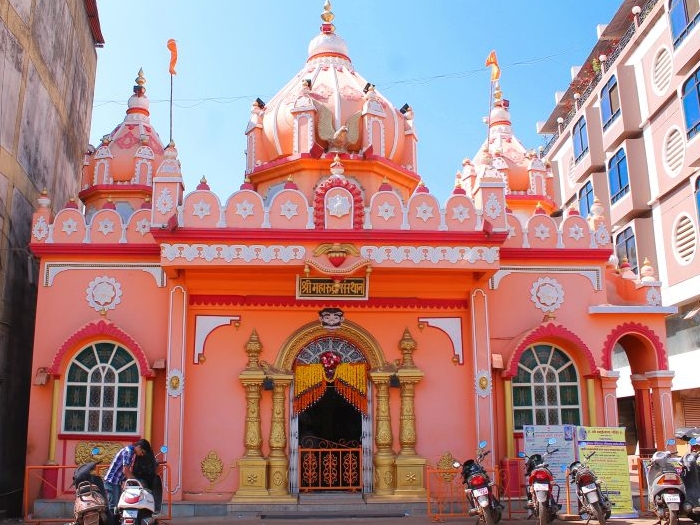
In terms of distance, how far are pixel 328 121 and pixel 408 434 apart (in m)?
6.38

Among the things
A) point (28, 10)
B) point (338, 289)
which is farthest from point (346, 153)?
point (28, 10)

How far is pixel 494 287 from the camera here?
13.0 meters

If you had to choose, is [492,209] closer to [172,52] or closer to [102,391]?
[102,391]

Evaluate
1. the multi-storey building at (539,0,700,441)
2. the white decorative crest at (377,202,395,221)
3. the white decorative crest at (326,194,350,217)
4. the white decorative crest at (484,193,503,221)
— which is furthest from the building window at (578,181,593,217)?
the white decorative crest at (326,194,350,217)

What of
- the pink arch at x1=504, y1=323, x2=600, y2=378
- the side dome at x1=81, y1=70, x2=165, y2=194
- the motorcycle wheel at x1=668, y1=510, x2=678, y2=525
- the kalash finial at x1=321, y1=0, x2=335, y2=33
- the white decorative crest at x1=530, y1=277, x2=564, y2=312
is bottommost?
the motorcycle wheel at x1=668, y1=510, x2=678, y2=525

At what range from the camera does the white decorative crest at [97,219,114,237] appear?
12672 millimetres

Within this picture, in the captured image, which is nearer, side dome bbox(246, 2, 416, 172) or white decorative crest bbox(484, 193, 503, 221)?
white decorative crest bbox(484, 193, 503, 221)

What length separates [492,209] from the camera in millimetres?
12312

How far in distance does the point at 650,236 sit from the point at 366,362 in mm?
14820

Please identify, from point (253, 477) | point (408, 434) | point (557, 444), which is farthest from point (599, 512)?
point (253, 477)

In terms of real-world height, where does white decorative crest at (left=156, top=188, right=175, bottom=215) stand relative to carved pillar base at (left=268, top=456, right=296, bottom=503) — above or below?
above

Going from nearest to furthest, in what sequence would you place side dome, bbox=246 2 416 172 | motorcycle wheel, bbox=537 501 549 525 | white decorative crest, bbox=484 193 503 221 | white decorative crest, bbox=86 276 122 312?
motorcycle wheel, bbox=537 501 549 525
white decorative crest, bbox=484 193 503 221
white decorative crest, bbox=86 276 122 312
side dome, bbox=246 2 416 172

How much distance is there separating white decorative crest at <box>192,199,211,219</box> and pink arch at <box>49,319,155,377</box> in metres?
2.43

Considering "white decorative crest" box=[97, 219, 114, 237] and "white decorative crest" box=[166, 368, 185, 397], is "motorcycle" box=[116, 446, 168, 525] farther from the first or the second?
"white decorative crest" box=[97, 219, 114, 237]
